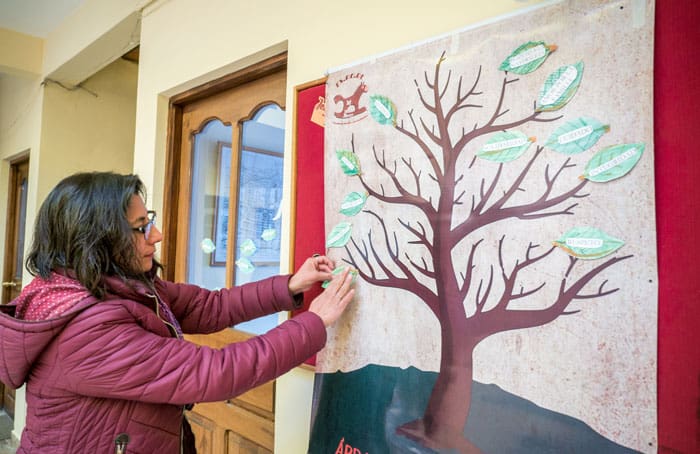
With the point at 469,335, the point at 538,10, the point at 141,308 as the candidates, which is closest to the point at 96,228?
the point at 141,308

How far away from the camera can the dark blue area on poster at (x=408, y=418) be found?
74cm

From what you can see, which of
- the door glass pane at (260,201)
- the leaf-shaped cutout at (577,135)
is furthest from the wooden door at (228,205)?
the leaf-shaped cutout at (577,135)

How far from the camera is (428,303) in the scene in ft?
3.08

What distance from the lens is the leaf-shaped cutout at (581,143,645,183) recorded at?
0.69 metres

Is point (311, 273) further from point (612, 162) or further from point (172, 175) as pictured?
point (172, 175)

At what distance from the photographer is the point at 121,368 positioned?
78cm

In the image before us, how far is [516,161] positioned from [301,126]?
27.1 inches

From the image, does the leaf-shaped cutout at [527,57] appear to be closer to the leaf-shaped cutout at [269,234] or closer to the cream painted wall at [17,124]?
the leaf-shaped cutout at [269,234]

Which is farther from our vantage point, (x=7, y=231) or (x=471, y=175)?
(x=7, y=231)

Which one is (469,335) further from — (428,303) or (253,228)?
(253,228)

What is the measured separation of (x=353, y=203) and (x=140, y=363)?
0.61 metres

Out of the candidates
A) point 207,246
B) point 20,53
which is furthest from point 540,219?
point 20,53

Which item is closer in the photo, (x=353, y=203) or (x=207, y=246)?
(x=353, y=203)

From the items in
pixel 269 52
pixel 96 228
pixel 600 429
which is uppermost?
pixel 269 52
